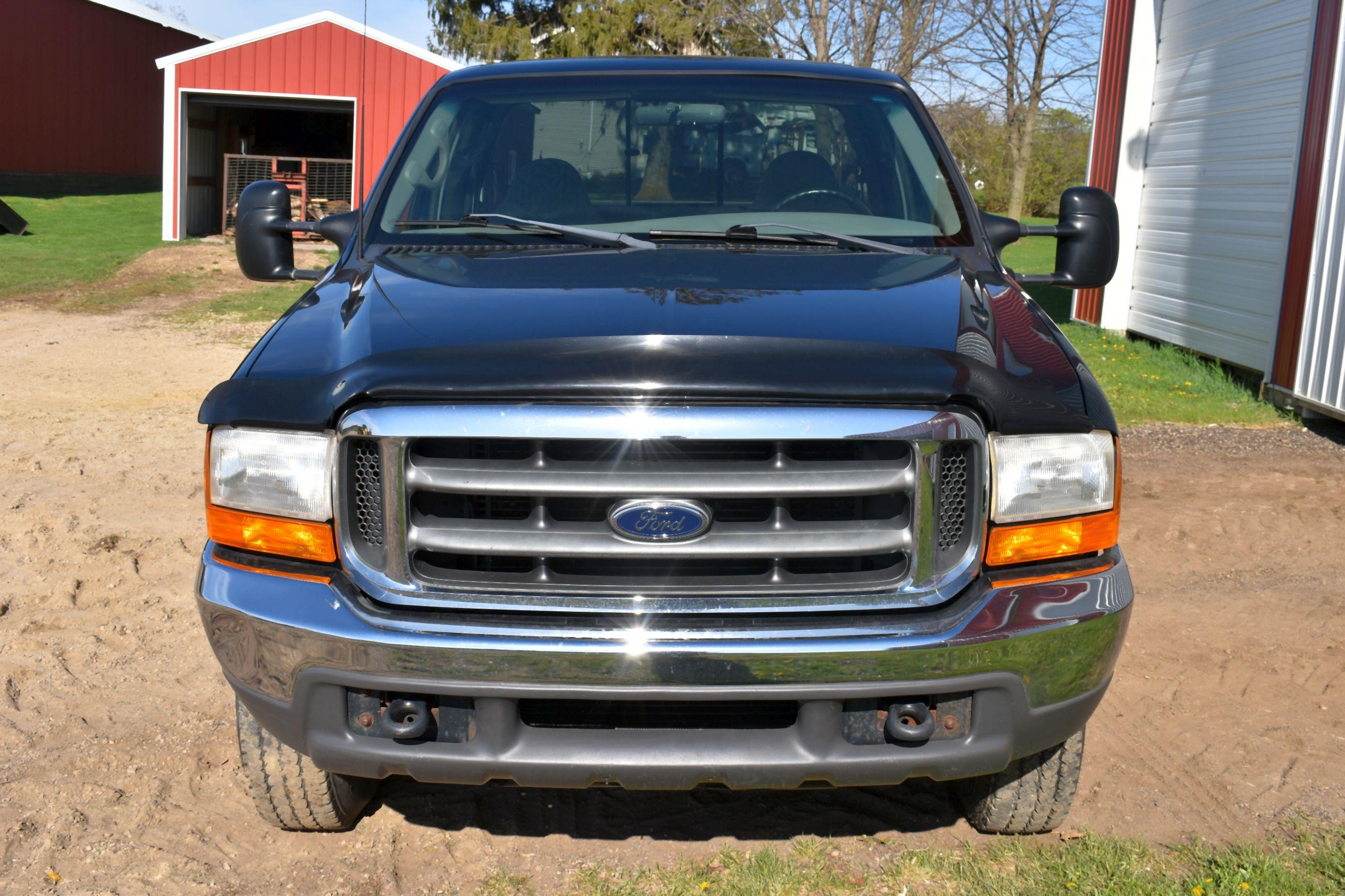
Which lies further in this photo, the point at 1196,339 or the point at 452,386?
the point at 1196,339

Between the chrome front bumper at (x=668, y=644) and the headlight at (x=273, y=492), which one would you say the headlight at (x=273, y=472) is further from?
the chrome front bumper at (x=668, y=644)

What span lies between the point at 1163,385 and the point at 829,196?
719 cm

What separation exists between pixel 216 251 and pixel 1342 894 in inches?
A: 794

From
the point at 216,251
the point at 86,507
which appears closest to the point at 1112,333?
the point at 86,507

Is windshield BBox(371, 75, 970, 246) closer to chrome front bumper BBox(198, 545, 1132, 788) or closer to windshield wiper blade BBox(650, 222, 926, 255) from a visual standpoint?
windshield wiper blade BBox(650, 222, 926, 255)

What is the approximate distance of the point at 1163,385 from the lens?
32.6ft

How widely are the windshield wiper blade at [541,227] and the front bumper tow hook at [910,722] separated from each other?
140 centimetres

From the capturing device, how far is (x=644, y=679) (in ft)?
7.61

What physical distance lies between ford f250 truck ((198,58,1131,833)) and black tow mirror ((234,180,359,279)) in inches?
43.9

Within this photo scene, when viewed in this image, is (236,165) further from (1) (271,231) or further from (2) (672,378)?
(2) (672,378)

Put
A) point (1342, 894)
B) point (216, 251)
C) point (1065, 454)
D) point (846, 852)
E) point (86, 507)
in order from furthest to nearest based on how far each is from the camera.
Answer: point (216, 251) → point (86, 507) → point (846, 852) → point (1342, 894) → point (1065, 454)

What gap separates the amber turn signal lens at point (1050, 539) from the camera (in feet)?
8.10

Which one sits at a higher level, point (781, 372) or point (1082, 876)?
point (781, 372)

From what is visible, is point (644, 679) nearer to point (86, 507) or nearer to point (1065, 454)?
point (1065, 454)
